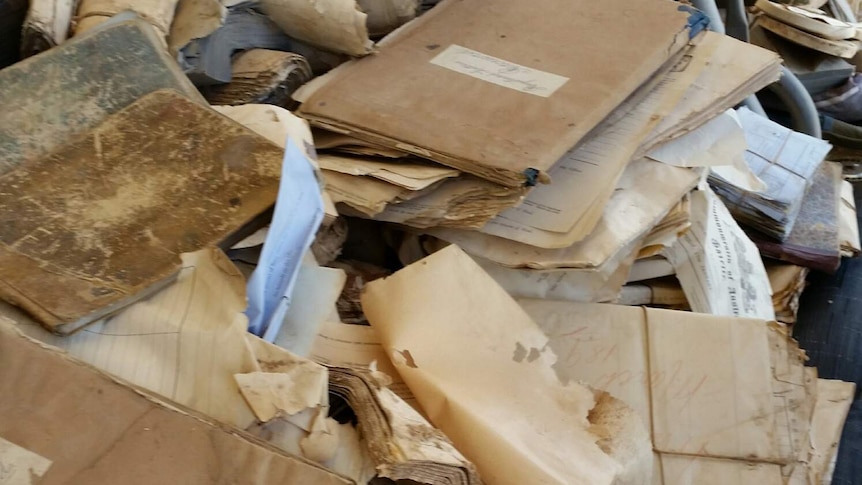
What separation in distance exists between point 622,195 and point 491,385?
1.09ft

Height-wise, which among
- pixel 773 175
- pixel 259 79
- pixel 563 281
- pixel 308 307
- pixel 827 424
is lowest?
pixel 827 424

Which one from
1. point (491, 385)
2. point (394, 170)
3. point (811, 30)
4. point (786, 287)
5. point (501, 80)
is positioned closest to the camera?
point (491, 385)

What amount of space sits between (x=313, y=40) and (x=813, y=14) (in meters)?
1.27

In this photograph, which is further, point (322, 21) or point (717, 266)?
point (717, 266)

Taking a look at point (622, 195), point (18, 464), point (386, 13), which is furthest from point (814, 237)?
point (18, 464)

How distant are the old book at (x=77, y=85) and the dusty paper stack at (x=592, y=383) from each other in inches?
12.0

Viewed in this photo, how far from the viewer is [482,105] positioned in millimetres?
913

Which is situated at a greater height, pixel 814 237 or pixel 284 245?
pixel 284 245

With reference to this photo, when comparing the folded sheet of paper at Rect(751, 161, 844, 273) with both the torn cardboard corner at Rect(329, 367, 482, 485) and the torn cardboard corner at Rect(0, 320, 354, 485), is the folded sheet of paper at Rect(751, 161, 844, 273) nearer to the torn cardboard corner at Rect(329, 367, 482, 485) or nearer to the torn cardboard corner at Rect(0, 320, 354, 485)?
the torn cardboard corner at Rect(329, 367, 482, 485)

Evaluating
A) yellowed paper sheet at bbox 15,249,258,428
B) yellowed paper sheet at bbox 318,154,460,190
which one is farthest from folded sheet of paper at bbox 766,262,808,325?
yellowed paper sheet at bbox 15,249,258,428

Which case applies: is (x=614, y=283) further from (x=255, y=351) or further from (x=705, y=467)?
(x=255, y=351)

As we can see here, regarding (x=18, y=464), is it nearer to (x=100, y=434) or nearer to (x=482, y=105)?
(x=100, y=434)

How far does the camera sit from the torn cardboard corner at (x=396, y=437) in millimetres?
588

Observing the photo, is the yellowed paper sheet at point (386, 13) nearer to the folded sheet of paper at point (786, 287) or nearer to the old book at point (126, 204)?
the old book at point (126, 204)
